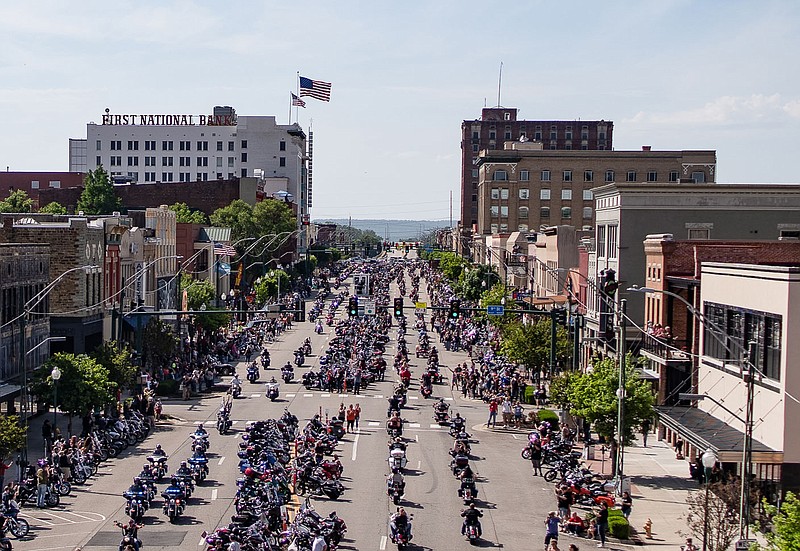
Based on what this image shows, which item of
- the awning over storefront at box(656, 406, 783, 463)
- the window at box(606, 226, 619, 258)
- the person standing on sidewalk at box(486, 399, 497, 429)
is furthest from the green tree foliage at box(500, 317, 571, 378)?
the awning over storefront at box(656, 406, 783, 463)

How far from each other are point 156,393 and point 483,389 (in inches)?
707

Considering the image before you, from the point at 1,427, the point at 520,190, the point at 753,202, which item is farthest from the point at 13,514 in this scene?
the point at 520,190

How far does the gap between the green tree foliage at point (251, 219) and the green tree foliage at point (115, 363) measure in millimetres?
95788

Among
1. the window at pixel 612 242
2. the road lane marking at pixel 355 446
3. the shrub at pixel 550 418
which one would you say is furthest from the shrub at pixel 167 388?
the window at pixel 612 242

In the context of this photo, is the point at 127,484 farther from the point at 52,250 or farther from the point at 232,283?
the point at 232,283

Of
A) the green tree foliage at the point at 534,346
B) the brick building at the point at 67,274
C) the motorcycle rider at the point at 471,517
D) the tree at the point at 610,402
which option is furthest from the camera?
the green tree foliage at the point at 534,346

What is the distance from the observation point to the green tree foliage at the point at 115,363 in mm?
56750

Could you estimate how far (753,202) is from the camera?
69.1m

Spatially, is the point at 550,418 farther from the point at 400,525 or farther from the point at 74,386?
the point at 400,525

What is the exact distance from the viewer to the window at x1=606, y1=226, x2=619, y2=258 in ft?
233

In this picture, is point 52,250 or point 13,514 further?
point 52,250

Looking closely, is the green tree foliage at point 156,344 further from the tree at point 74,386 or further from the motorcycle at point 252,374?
the tree at point 74,386

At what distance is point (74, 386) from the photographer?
164 ft

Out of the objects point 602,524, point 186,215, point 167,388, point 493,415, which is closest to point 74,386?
point 167,388
